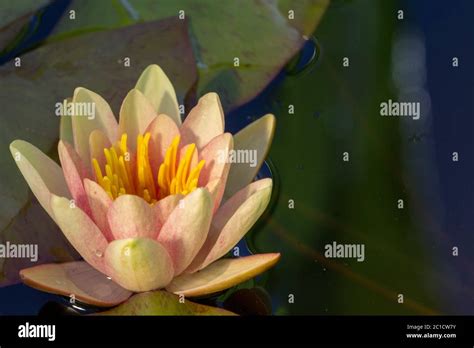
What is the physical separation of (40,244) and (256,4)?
0.99 meters

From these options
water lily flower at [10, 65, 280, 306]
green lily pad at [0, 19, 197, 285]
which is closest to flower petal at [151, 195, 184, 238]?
water lily flower at [10, 65, 280, 306]

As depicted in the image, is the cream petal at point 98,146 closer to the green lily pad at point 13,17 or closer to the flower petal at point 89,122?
the flower petal at point 89,122

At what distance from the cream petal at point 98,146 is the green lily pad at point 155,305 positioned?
1.27 ft

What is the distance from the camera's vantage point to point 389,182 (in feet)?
5.50

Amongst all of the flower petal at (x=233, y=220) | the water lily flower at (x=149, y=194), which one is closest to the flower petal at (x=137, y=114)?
the water lily flower at (x=149, y=194)

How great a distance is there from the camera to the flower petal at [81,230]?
1317mm

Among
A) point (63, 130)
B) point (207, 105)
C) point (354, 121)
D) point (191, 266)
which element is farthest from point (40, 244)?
point (354, 121)

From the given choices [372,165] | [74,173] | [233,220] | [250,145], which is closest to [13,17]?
[74,173]

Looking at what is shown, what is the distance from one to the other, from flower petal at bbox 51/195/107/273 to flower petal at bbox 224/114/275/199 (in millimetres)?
385

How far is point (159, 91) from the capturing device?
5.16ft

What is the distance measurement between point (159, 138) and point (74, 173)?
25cm

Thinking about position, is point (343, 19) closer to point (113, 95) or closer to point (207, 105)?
point (207, 105)

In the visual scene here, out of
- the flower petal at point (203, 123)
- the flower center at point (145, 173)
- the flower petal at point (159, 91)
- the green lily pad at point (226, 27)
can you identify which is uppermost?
the green lily pad at point (226, 27)

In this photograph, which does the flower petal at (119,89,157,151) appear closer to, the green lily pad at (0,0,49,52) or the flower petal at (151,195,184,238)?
the flower petal at (151,195,184,238)
